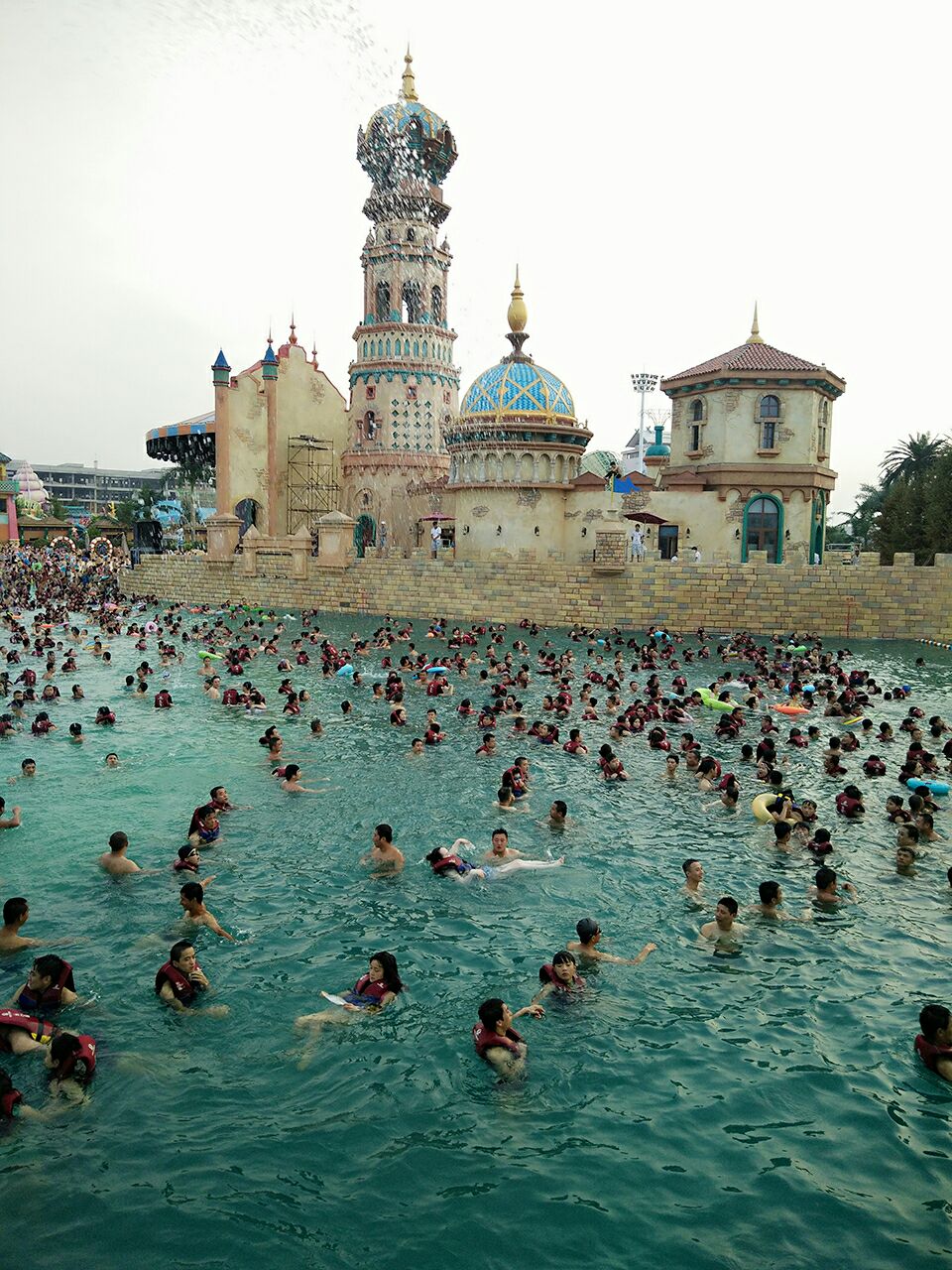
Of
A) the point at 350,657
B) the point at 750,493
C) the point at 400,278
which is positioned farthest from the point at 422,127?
the point at 350,657

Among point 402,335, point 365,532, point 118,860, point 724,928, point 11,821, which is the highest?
point 402,335

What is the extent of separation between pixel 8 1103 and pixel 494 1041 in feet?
12.3

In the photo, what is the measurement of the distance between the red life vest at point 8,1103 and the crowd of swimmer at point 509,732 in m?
0.01

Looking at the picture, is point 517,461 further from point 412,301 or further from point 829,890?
point 829,890

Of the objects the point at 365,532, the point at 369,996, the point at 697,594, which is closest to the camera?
the point at 369,996

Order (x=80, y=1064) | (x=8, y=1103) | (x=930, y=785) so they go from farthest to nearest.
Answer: (x=930, y=785)
(x=80, y=1064)
(x=8, y=1103)

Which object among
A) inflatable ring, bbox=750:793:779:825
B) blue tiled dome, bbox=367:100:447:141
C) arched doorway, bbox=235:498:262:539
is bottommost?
inflatable ring, bbox=750:793:779:825

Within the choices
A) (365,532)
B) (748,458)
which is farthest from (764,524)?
(365,532)

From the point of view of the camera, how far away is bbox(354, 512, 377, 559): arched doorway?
179 feet

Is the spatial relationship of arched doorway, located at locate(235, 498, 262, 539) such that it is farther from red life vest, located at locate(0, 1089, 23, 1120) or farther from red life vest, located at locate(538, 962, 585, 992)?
red life vest, located at locate(0, 1089, 23, 1120)

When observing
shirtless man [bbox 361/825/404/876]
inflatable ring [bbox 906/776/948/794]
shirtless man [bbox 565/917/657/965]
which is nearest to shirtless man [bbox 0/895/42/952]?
shirtless man [bbox 361/825/404/876]

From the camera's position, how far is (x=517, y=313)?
45719 millimetres

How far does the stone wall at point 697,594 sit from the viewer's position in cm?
3362

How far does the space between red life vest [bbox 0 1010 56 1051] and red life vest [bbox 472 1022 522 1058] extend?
367 cm
